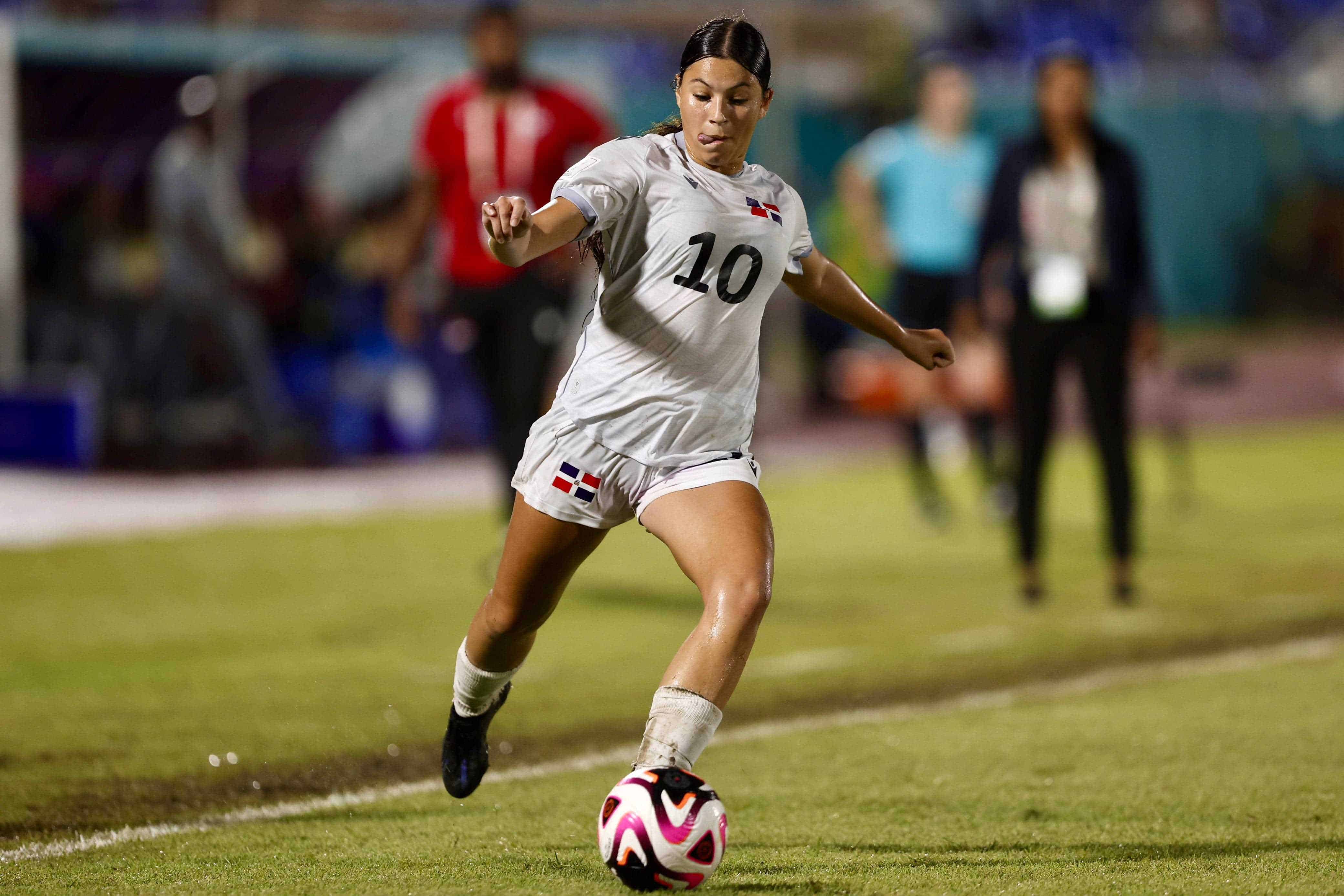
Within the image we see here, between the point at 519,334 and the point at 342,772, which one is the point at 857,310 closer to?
the point at 342,772

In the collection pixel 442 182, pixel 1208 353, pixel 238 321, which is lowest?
pixel 1208 353

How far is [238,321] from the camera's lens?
1371 cm

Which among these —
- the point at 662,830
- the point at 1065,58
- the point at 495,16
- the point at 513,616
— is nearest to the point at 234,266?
the point at 495,16

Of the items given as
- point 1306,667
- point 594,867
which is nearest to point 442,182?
point 1306,667

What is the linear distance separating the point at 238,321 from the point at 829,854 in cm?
1033

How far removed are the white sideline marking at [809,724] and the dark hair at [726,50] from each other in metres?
1.77

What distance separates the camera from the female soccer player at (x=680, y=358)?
4.10 metres

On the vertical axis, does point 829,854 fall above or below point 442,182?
below

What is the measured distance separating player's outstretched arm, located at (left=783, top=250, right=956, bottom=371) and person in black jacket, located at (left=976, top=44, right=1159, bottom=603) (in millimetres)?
3514

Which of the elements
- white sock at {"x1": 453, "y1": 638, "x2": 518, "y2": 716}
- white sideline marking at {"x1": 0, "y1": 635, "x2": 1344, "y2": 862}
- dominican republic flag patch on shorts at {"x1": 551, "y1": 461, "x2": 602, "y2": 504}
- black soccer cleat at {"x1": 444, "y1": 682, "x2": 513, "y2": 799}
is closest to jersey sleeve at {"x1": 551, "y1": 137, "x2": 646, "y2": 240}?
dominican republic flag patch on shorts at {"x1": 551, "y1": 461, "x2": 602, "y2": 504}

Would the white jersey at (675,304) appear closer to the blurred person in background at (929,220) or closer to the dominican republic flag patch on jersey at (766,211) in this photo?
the dominican republic flag patch on jersey at (766,211)

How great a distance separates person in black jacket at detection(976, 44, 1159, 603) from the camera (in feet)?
26.8

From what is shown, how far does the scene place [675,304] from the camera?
421 centimetres

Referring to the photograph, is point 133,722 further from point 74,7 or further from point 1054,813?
→ point 74,7
